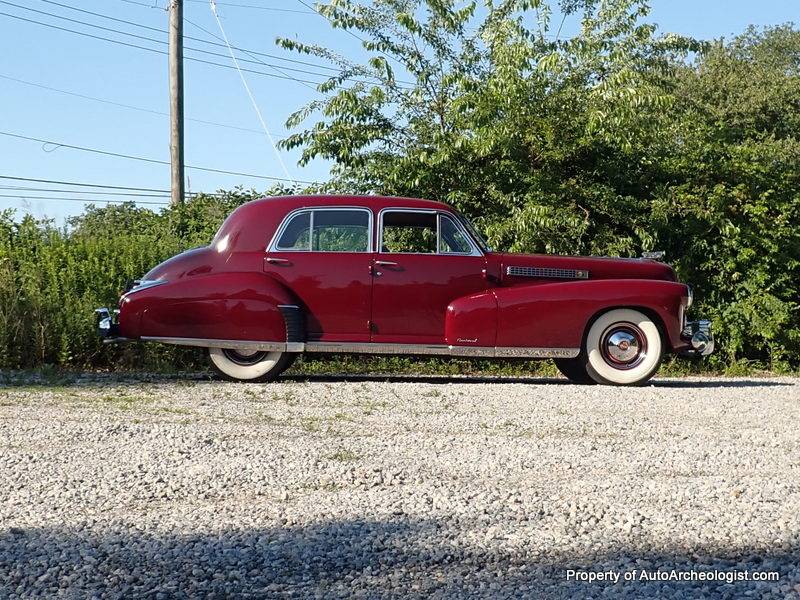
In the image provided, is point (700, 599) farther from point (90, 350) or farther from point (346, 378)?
point (90, 350)

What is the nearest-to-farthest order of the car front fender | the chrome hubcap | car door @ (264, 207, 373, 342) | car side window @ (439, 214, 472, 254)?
the car front fender, car door @ (264, 207, 373, 342), car side window @ (439, 214, 472, 254), the chrome hubcap

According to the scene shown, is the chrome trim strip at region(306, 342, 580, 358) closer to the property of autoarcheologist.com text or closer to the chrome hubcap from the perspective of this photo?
the chrome hubcap

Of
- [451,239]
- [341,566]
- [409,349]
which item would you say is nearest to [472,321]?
[409,349]

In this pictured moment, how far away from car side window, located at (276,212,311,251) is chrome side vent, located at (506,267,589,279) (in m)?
2.02

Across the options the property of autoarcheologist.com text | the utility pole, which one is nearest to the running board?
the property of autoarcheologist.com text

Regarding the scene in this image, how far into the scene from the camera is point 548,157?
13078 mm

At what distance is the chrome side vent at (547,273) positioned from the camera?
10.0 m

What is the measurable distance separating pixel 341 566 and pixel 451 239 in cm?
649

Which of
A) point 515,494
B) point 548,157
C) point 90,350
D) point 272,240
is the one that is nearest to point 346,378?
point 272,240

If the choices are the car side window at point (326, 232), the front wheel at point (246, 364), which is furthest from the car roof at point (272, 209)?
the front wheel at point (246, 364)

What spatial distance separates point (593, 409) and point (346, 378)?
3.42 m

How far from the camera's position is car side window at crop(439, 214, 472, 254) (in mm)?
9969

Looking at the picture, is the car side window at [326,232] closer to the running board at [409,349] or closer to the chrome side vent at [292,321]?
the chrome side vent at [292,321]

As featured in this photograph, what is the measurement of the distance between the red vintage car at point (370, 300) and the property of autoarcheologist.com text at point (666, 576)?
6095 millimetres
